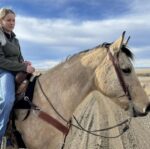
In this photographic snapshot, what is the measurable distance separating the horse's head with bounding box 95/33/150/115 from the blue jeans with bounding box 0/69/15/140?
137 centimetres

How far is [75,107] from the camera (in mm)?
8984

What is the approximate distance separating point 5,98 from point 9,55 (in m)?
0.75

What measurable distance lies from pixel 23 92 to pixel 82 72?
39.0 inches

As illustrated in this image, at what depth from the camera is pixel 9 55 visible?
920 cm

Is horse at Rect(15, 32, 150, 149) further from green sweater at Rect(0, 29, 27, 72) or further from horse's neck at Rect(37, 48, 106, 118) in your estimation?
green sweater at Rect(0, 29, 27, 72)

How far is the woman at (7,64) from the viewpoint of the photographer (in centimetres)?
888

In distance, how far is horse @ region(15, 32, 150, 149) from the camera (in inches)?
336

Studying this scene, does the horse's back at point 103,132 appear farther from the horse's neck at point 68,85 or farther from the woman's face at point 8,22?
the woman's face at point 8,22

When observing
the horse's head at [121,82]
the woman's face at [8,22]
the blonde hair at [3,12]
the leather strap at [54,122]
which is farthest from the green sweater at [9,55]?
the horse's head at [121,82]

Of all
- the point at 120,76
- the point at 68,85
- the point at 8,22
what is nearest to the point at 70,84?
the point at 68,85

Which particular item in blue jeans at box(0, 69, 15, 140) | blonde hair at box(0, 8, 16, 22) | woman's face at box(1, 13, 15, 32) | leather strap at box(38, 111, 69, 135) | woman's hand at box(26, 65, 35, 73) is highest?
blonde hair at box(0, 8, 16, 22)

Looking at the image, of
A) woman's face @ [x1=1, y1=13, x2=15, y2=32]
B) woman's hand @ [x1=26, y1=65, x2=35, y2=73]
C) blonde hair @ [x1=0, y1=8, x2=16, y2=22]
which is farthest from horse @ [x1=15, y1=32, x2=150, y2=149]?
blonde hair @ [x1=0, y1=8, x2=16, y2=22]

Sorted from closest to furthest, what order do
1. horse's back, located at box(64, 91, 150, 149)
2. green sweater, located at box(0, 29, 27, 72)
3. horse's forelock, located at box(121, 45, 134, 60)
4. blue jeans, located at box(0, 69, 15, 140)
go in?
horse's forelock, located at box(121, 45, 134, 60), blue jeans, located at box(0, 69, 15, 140), green sweater, located at box(0, 29, 27, 72), horse's back, located at box(64, 91, 150, 149)

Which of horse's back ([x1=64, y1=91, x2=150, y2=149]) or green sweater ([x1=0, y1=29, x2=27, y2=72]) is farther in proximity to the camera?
horse's back ([x1=64, y1=91, x2=150, y2=149])
